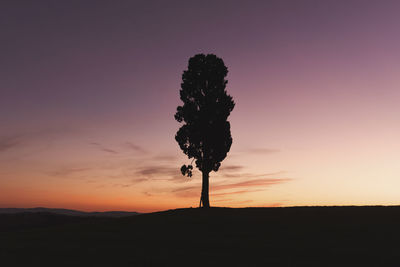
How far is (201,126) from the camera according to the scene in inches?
1882

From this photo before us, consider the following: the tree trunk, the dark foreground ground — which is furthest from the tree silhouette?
the dark foreground ground

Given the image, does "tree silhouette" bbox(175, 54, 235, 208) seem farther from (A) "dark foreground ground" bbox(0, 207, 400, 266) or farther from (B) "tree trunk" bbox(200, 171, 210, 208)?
(A) "dark foreground ground" bbox(0, 207, 400, 266)

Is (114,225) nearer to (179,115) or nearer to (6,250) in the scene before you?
(6,250)

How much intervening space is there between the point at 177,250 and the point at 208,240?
345cm

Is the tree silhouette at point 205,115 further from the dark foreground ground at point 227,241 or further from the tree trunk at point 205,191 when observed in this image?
the dark foreground ground at point 227,241

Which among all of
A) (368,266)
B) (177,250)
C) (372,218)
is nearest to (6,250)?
(177,250)

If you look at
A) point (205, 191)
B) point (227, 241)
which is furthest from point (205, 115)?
point (227, 241)

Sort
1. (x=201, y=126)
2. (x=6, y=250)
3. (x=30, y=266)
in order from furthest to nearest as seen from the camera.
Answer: (x=201, y=126) → (x=6, y=250) → (x=30, y=266)

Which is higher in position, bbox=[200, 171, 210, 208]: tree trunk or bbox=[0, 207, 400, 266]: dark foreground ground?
bbox=[200, 171, 210, 208]: tree trunk

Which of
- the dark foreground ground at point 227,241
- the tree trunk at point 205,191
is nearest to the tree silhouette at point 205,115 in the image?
the tree trunk at point 205,191

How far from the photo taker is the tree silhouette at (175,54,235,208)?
4753 centimetres

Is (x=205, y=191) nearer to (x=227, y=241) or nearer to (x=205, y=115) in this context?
(x=205, y=115)

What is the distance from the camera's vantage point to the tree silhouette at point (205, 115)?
4753 cm

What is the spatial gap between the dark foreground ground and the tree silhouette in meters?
8.87
